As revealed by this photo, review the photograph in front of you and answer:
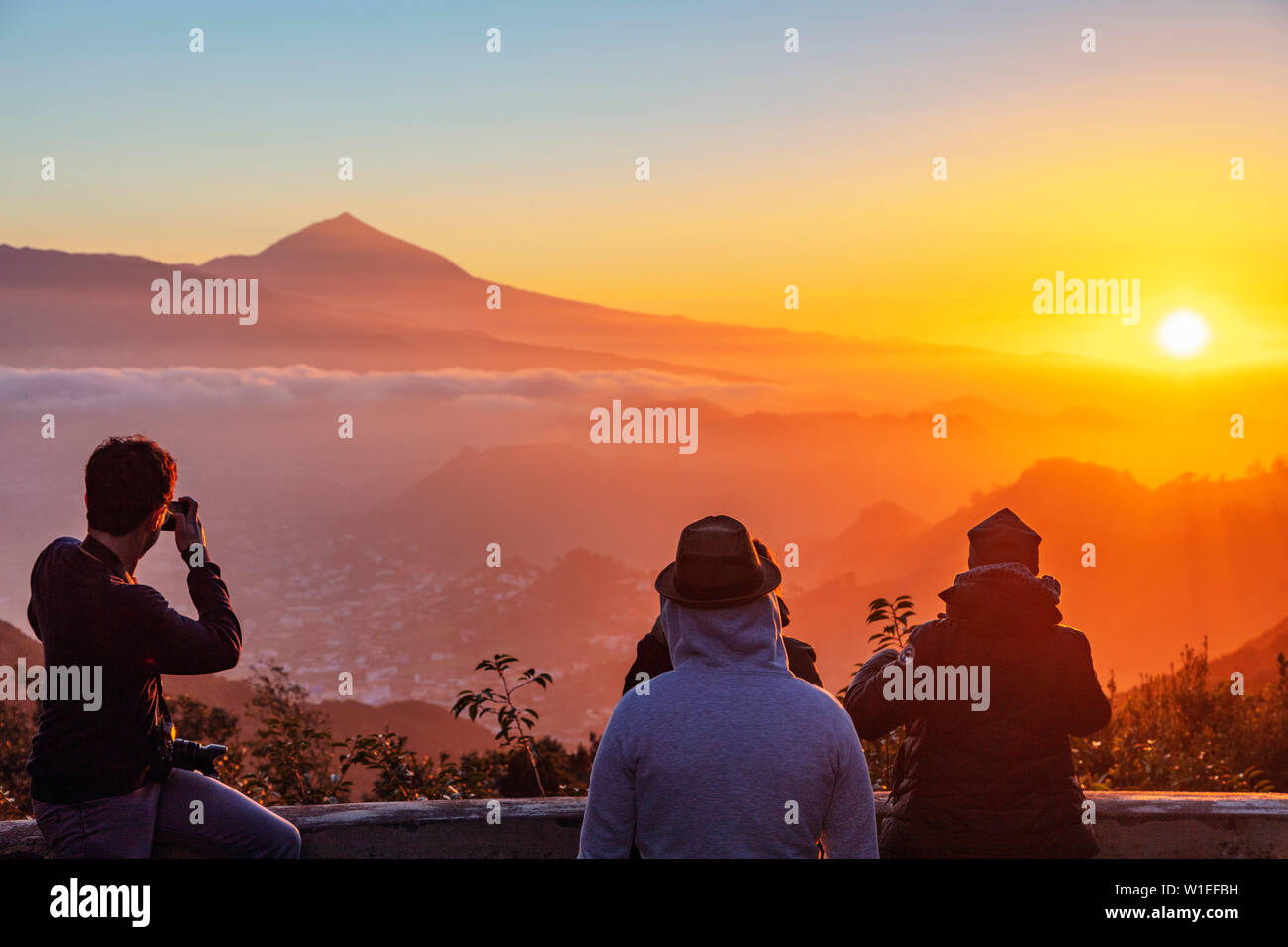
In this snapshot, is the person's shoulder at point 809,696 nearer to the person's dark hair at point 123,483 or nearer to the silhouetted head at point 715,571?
the silhouetted head at point 715,571

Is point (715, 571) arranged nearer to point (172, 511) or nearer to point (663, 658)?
point (663, 658)

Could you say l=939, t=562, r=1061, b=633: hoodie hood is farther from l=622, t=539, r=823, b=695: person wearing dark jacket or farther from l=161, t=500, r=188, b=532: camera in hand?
l=161, t=500, r=188, b=532: camera in hand

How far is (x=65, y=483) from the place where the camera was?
124 metres

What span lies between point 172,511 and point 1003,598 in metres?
2.62

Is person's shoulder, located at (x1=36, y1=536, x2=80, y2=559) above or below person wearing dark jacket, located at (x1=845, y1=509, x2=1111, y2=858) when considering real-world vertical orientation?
above

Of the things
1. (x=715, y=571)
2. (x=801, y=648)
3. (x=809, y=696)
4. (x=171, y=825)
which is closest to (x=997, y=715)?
(x=801, y=648)

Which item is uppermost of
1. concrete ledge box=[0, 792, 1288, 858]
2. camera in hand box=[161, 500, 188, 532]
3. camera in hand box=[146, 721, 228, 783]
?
camera in hand box=[161, 500, 188, 532]

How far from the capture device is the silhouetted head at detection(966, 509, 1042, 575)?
3.67 metres

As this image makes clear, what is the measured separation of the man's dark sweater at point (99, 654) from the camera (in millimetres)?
3074

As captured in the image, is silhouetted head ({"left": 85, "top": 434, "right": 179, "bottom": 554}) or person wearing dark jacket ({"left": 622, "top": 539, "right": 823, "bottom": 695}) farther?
person wearing dark jacket ({"left": 622, "top": 539, "right": 823, "bottom": 695})

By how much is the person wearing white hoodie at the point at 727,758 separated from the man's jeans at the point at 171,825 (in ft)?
4.85

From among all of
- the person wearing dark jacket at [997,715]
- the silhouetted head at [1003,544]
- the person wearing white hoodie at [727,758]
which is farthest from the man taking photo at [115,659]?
the silhouetted head at [1003,544]

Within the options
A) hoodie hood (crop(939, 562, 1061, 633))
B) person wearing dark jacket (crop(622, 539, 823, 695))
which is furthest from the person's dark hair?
hoodie hood (crop(939, 562, 1061, 633))

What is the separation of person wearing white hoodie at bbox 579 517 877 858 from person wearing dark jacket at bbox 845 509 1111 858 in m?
0.97
